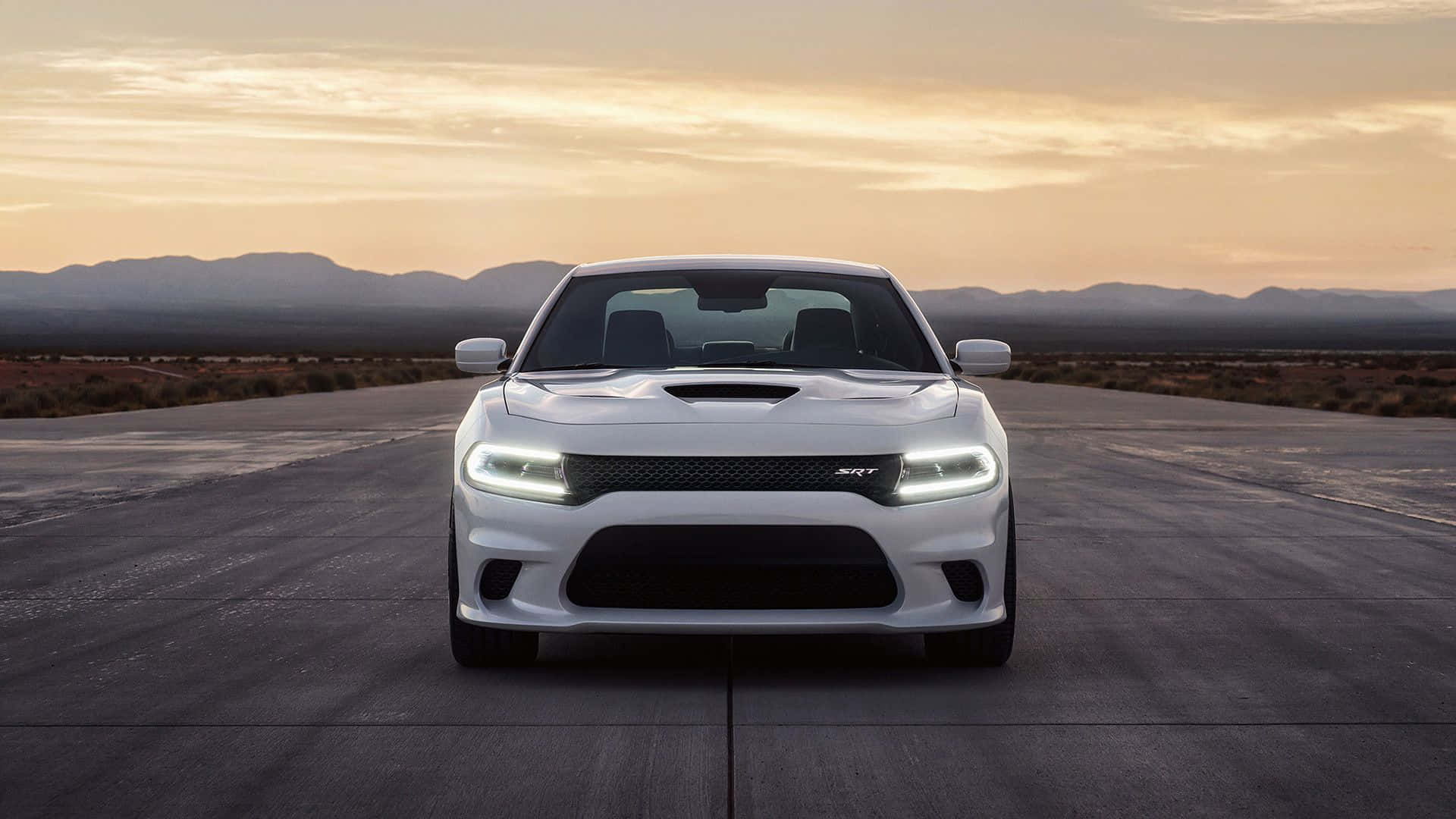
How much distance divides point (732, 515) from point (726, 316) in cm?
262

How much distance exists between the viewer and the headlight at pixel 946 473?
16.9 ft

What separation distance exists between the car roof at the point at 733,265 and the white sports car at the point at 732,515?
4.41 ft

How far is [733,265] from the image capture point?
7020mm

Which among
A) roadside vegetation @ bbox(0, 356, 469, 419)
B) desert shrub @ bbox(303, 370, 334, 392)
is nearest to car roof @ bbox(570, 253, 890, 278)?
roadside vegetation @ bbox(0, 356, 469, 419)

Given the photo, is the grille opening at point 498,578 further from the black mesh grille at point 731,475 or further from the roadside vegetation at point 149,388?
the roadside vegetation at point 149,388

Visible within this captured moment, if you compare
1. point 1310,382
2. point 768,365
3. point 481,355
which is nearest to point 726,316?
point 768,365

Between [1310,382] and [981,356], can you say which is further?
[1310,382]

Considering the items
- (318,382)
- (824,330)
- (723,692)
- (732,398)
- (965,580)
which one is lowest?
(318,382)

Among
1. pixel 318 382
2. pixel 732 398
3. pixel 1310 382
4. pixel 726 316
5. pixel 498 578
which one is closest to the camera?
pixel 498 578

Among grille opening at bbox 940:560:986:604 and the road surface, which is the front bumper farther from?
the road surface

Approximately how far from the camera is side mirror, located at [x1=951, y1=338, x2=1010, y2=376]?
6.68 m

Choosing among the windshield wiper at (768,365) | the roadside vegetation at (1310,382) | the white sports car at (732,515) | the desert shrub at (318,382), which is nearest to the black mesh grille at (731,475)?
the white sports car at (732,515)

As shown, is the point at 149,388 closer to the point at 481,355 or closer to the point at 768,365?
the point at 481,355

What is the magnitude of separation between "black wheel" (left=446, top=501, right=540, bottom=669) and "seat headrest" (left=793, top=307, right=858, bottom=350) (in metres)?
1.95
